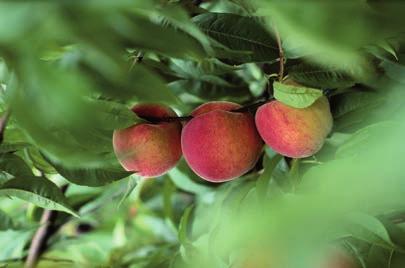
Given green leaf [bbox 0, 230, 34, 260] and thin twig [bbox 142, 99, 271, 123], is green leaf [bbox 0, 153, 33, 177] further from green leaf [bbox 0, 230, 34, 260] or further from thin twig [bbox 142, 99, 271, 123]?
green leaf [bbox 0, 230, 34, 260]

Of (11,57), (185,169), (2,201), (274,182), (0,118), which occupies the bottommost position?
(2,201)

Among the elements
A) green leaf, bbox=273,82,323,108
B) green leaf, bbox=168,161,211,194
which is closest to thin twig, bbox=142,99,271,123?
green leaf, bbox=273,82,323,108

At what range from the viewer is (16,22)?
24 centimetres

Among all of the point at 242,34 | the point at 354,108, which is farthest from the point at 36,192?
the point at 354,108

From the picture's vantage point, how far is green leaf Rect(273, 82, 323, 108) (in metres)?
0.64

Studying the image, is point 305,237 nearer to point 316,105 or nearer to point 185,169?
point 316,105

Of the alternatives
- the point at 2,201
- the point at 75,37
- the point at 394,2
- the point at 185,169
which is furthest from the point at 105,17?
the point at 2,201

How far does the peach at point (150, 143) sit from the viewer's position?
2.38ft

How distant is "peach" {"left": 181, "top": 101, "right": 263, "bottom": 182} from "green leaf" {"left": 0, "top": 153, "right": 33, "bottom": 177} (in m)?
0.19

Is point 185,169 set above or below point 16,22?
below

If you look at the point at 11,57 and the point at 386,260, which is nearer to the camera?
the point at 11,57

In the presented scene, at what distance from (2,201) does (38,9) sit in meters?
1.10

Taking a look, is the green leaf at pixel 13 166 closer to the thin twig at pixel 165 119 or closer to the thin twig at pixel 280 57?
the thin twig at pixel 165 119

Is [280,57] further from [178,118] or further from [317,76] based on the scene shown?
[178,118]
